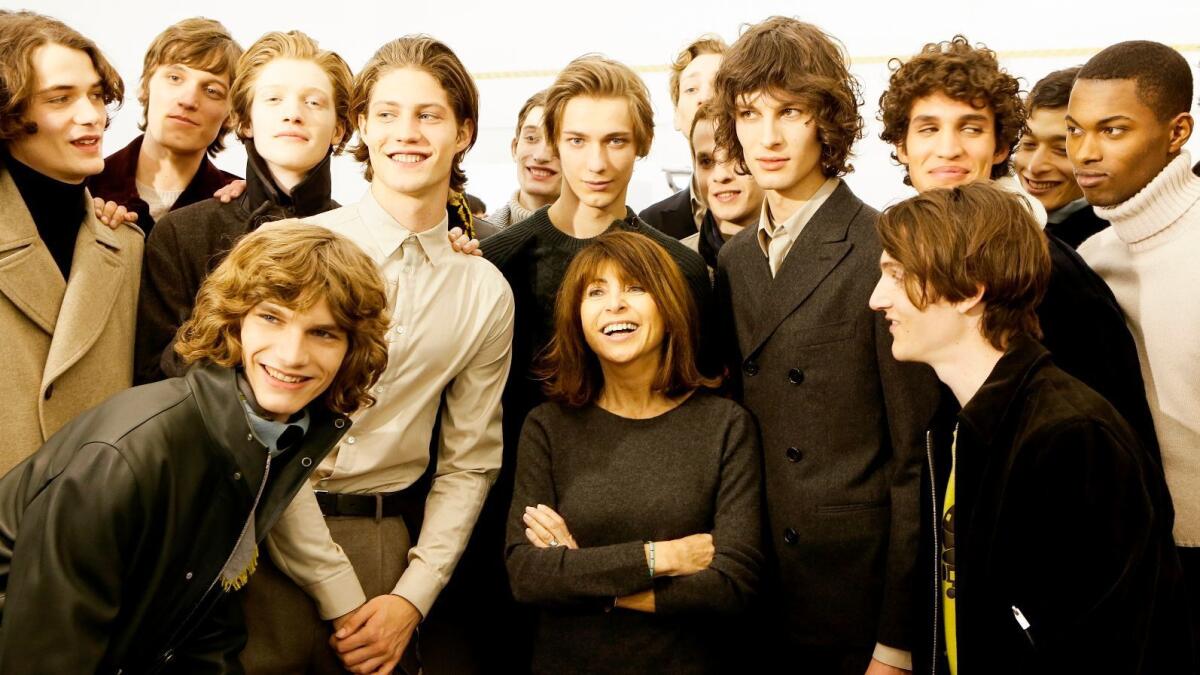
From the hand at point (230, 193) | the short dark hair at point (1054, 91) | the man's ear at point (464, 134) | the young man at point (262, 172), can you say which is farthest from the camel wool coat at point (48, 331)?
the short dark hair at point (1054, 91)

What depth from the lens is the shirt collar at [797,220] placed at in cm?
247

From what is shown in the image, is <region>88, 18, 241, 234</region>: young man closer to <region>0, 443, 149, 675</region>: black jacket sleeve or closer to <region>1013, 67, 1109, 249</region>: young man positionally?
<region>0, 443, 149, 675</region>: black jacket sleeve

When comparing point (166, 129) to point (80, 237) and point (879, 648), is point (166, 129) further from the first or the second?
point (879, 648)

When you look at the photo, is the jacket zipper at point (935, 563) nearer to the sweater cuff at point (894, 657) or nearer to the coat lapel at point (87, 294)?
the sweater cuff at point (894, 657)

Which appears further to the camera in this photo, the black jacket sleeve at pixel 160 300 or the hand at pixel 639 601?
the black jacket sleeve at pixel 160 300

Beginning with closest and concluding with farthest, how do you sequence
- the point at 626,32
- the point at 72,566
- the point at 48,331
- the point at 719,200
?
the point at 72,566 < the point at 48,331 < the point at 719,200 < the point at 626,32

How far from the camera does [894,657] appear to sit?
2229 mm

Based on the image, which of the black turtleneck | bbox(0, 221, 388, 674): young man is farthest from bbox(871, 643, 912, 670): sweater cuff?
the black turtleneck

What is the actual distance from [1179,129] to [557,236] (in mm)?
1560

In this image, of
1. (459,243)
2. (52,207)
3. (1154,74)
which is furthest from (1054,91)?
(52,207)

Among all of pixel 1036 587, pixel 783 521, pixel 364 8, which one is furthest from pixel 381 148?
pixel 364 8

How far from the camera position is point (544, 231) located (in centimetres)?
285

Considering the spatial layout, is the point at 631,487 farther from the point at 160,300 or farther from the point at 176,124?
the point at 176,124

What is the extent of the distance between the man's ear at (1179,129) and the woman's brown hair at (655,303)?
1273mm
